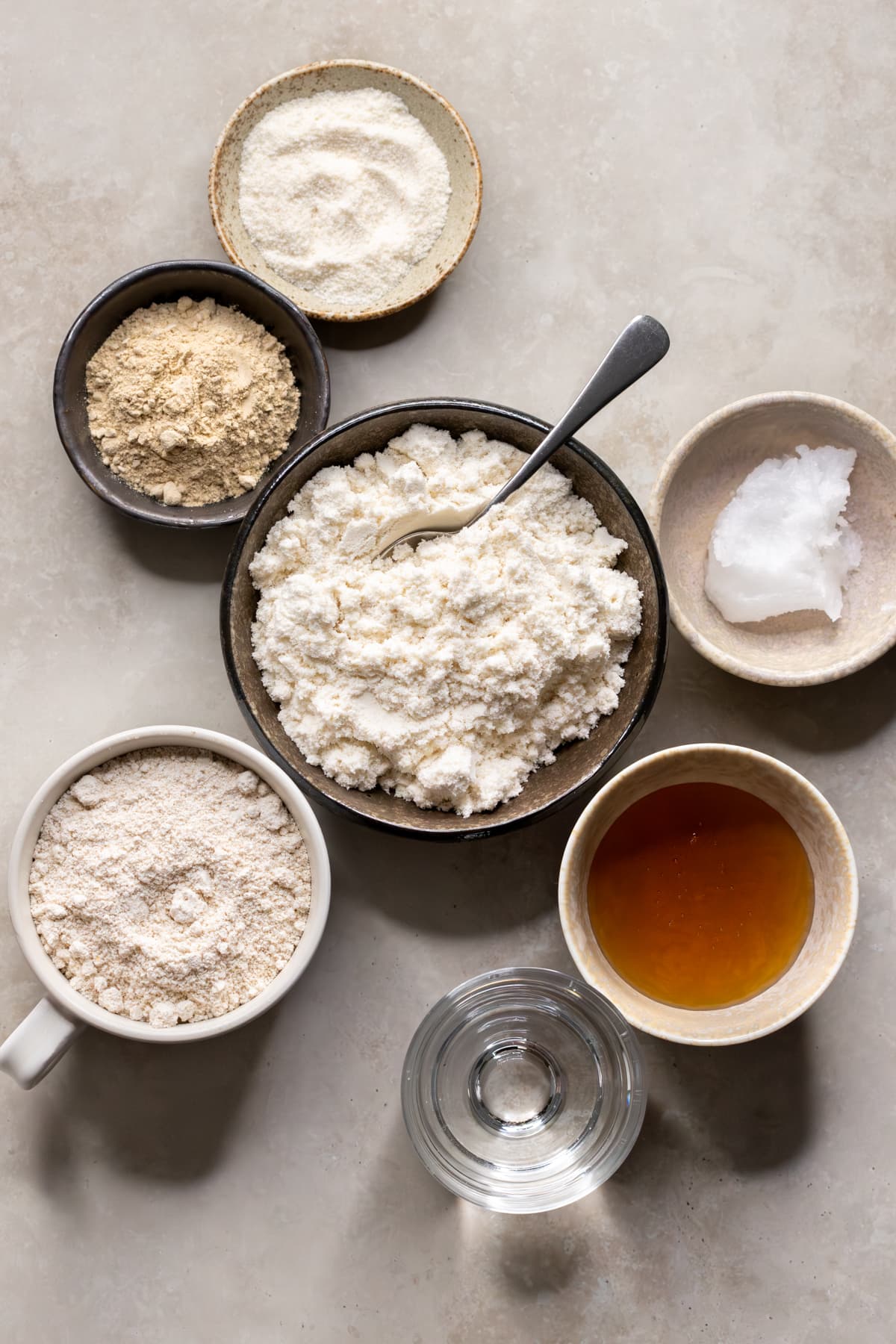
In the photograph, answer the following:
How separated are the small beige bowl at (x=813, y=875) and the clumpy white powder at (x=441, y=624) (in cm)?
13

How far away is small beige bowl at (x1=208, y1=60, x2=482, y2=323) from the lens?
1.67 m

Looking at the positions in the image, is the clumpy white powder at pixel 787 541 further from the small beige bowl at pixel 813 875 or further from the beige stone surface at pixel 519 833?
the small beige bowl at pixel 813 875

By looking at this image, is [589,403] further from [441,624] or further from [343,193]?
[343,193]

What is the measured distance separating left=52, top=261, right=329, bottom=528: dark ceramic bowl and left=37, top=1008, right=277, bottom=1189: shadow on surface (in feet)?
2.82

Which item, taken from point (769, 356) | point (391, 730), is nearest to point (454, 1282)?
point (391, 730)

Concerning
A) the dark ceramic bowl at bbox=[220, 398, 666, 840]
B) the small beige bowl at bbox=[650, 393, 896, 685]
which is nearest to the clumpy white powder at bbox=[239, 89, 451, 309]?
the dark ceramic bowl at bbox=[220, 398, 666, 840]

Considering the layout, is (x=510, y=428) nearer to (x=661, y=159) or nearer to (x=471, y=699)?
(x=471, y=699)

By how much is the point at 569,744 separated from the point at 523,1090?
0.56 metres

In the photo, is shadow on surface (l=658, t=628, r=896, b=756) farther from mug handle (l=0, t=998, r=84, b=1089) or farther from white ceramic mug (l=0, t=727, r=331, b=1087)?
mug handle (l=0, t=998, r=84, b=1089)

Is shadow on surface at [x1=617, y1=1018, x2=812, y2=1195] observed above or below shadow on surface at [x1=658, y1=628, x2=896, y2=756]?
below

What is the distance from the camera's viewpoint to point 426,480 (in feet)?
5.16

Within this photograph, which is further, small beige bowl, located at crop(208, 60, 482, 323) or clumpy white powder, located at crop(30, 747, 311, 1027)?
small beige bowl, located at crop(208, 60, 482, 323)

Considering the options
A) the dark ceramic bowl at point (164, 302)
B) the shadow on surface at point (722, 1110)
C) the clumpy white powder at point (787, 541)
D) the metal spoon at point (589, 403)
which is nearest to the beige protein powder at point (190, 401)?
the dark ceramic bowl at point (164, 302)

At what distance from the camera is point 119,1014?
4.99 ft
